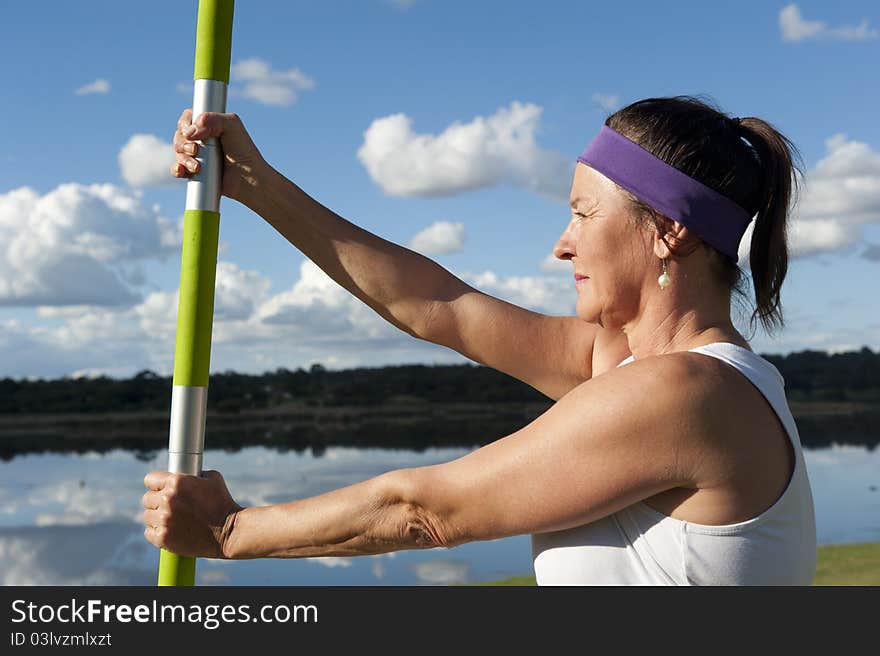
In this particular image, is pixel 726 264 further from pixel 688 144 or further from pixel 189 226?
pixel 189 226

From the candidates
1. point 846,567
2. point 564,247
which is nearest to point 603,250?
point 564,247

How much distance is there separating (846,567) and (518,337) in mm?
8811

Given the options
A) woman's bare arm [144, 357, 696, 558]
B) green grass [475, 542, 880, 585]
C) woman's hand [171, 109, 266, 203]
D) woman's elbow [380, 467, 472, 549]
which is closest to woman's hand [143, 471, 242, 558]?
woman's bare arm [144, 357, 696, 558]

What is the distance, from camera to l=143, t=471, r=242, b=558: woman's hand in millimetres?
1868

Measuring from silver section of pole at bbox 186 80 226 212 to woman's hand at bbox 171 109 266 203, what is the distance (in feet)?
0.05

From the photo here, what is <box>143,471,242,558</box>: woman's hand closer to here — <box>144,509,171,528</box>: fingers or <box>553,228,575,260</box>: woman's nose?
<box>144,509,171,528</box>: fingers

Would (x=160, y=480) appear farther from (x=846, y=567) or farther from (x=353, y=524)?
(x=846, y=567)

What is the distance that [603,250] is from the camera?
5.63 feet

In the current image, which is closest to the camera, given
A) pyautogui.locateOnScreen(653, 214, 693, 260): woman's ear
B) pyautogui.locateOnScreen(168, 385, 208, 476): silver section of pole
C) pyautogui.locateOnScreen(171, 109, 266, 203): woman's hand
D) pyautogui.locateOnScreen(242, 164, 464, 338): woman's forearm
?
pyautogui.locateOnScreen(653, 214, 693, 260): woman's ear

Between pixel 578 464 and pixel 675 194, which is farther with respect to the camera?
pixel 675 194

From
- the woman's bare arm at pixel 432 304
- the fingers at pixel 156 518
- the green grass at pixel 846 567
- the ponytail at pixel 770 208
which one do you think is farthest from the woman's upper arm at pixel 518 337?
the green grass at pixel 846 567
